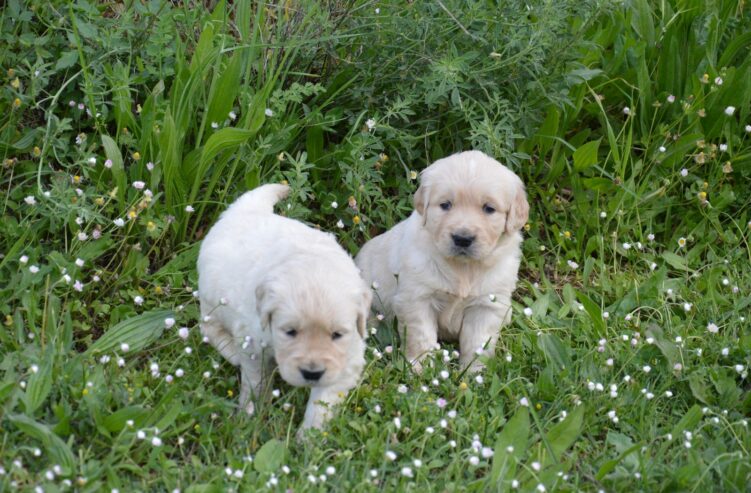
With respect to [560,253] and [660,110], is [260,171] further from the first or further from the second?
[660,110]

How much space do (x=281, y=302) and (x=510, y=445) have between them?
3.27 feet

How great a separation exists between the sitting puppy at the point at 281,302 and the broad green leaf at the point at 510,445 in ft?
2.06

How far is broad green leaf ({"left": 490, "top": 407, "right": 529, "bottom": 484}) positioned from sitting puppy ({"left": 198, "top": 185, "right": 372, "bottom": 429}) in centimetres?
63

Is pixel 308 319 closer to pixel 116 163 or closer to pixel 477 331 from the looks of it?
pixel 477 331

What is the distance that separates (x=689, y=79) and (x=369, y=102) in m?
1.86

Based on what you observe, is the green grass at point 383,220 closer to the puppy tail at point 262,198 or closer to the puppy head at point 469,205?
the puppy tail at point 262,198

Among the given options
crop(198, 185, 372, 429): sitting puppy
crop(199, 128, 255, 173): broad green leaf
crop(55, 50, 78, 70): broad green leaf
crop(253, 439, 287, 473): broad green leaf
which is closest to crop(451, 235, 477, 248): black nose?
crop(198, 185, 372, 429): sitting puppy

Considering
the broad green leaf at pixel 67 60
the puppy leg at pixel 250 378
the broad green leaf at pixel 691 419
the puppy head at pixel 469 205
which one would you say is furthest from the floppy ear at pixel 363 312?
the broad green leaf at pixel 67 60

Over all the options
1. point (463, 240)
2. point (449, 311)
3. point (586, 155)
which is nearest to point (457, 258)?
point (463, 240)

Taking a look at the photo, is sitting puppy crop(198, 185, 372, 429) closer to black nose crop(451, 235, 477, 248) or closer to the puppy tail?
the puppy tail

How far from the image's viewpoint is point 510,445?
3.73 metres

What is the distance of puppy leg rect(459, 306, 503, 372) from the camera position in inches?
180

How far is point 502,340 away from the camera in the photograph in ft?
15.4

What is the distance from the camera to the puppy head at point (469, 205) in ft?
14.2
